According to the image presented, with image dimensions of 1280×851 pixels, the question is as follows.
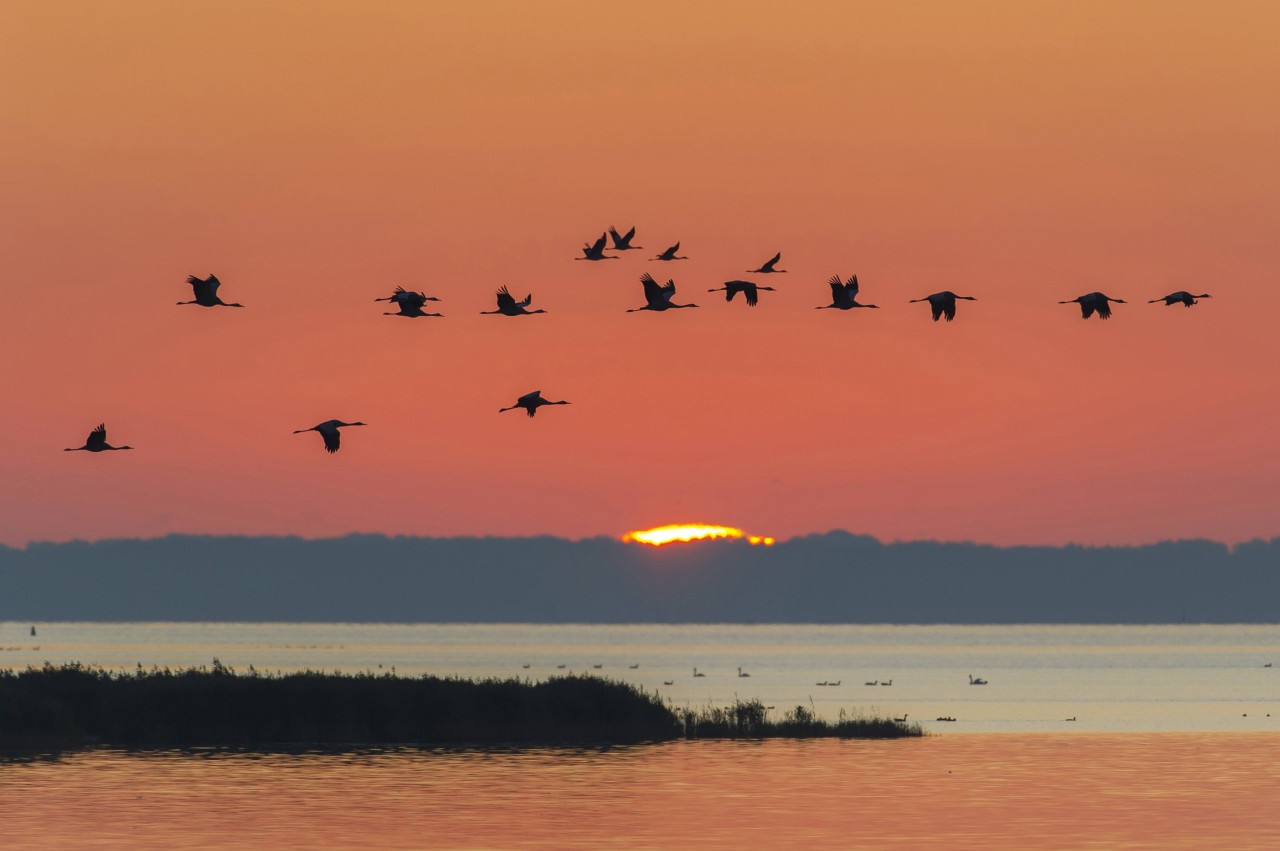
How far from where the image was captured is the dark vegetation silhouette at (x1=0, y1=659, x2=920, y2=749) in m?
66.1

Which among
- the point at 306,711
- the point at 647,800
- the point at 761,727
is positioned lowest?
the point at 647,800

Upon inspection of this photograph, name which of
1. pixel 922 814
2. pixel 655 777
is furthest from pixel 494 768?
pixel 922 814

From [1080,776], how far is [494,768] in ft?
63.2

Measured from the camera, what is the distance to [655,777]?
208ft

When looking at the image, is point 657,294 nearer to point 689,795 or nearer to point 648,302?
point 648,302

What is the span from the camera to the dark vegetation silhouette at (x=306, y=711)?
2601 inches

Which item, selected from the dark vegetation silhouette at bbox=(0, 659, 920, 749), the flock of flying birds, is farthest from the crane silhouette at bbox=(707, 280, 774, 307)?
the dark vegetation silhouette at bbox=(0, 659, 920, 749)

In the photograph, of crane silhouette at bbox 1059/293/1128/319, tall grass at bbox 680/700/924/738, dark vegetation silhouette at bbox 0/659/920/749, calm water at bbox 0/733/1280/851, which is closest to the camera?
crane silhouette at bbox 1059/293/1128/319

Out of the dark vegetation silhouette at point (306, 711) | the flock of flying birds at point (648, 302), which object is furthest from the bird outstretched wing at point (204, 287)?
the dark vegetation silhouette at point (306, 711)

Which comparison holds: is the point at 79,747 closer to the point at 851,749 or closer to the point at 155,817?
the point at 155,817

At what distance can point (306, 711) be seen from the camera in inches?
2616

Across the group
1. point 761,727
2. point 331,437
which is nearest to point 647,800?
point 761,727

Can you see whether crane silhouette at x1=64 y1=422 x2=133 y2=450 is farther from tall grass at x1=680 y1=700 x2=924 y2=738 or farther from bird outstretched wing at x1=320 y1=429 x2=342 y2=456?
tall grass at x1=680 y1=700 x2=924 y2=738

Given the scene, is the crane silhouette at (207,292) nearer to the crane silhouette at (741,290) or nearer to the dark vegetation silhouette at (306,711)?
the crane silhouette at (741,290)
